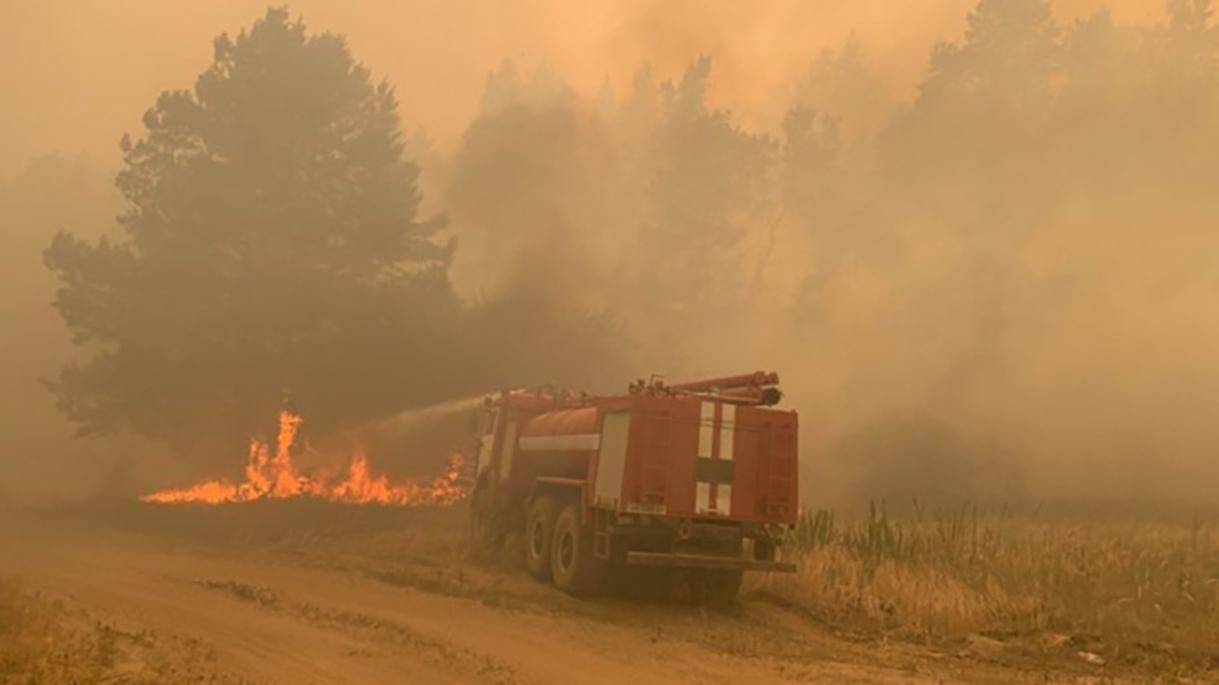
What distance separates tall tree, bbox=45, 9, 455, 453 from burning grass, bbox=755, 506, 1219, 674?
704 inches

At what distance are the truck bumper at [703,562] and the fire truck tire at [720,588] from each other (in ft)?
1.99

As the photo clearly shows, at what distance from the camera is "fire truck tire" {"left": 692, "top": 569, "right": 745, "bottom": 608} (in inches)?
560

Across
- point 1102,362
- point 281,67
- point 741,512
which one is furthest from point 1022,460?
point 281,67

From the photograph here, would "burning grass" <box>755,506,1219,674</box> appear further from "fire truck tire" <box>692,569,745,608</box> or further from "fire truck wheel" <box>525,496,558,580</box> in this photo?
"fire truck wheel" <box>525,496,558,580</box>

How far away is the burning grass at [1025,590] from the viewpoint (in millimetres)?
11453

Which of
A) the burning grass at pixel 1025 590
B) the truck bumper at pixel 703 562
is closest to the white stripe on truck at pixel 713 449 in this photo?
the truck bumper at pixel 703 562

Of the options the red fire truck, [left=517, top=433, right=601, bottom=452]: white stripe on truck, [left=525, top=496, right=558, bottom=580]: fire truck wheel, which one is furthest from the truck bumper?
[left=525, top=496, right=558, bottom=580]: fire truck wheel

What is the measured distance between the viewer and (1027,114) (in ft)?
134

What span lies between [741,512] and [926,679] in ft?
14.1

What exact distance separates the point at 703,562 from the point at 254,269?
20589 mm

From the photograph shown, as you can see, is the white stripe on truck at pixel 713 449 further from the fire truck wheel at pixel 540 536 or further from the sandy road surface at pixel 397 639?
the fire truck wheel at pixel 540 536

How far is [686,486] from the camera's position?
13.6 meters

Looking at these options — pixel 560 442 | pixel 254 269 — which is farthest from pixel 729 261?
pixel 560 442

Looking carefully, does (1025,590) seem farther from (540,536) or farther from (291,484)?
(291,484)
